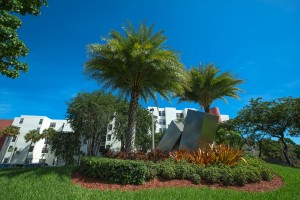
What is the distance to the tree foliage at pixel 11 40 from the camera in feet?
34.6

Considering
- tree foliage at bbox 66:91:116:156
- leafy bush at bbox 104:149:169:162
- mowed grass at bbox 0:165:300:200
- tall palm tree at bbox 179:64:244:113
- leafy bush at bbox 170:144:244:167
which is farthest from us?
tree foliage at bbox 66:91:116:156

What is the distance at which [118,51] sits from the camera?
546 inches

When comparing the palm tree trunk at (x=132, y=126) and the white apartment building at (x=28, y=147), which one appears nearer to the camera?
the palm tree trunk at (x=132, y=126)

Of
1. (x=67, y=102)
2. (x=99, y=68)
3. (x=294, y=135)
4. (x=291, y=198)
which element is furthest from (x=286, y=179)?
(x=67, y=102)

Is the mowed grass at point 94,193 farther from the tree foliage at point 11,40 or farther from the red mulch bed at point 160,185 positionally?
the tree foliage at point 11,40

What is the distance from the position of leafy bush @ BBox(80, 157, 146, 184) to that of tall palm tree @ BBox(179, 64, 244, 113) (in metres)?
12.6

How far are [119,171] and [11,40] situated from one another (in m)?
8.43

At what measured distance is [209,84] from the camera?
2145 centimetres

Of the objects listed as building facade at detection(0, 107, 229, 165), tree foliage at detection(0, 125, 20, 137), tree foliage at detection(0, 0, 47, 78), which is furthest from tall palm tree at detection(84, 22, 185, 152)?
tree foliage at detection(0, 125, 20, 137)

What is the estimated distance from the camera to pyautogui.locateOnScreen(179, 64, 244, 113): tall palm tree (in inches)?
843

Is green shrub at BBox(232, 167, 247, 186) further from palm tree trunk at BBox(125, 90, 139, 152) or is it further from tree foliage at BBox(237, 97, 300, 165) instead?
tree foliage at BBox(237, 97, 300, 165)

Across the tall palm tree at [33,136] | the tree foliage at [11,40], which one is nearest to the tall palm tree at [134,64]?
the tree foliage at [11,40]

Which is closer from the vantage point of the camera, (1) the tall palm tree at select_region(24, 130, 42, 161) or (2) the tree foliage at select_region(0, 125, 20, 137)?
(1) the tall palm tree at select_region(24, 130, 42, 161)

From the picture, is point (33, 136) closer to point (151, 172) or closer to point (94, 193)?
point (151, 172)
